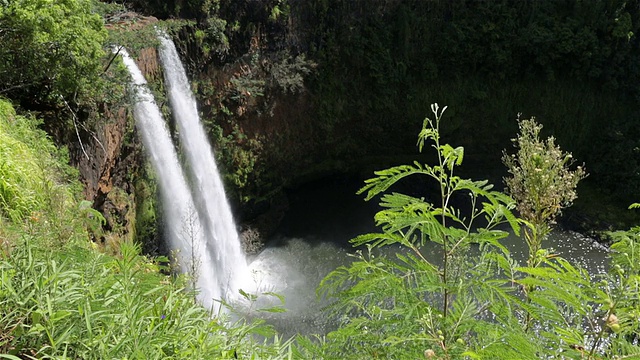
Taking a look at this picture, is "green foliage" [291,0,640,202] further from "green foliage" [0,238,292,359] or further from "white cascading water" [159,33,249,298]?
"green foliage" [0,238,292,359]

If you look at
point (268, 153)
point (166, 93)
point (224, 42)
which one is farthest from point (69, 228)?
point (268, 153)

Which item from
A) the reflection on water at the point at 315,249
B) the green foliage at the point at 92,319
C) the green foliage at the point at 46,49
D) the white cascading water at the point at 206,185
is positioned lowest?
the reflection on water at the point at 315,249

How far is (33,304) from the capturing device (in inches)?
84.4

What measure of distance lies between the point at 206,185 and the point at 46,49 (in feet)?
19.6

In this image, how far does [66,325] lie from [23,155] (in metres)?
2.98

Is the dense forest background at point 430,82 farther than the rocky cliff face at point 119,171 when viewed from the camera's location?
Yes

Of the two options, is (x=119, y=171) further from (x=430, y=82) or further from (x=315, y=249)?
(x=430, y=82)

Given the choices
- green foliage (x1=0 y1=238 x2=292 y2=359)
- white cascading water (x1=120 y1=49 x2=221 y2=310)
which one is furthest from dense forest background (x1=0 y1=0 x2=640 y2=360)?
white cascading water (x1=120 y1=49 x2=221 y2=310)

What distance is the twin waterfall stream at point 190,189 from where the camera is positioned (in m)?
8.94

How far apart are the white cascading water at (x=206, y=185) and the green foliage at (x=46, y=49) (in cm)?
370

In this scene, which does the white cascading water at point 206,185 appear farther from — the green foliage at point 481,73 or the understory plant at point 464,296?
the understory plant at point 464,296

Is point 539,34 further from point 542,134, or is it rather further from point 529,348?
point 529,348

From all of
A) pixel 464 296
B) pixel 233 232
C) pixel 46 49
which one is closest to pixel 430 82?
pixel 233 232

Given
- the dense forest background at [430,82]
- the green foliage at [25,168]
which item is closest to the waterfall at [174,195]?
the dense forest background at [430,82]
